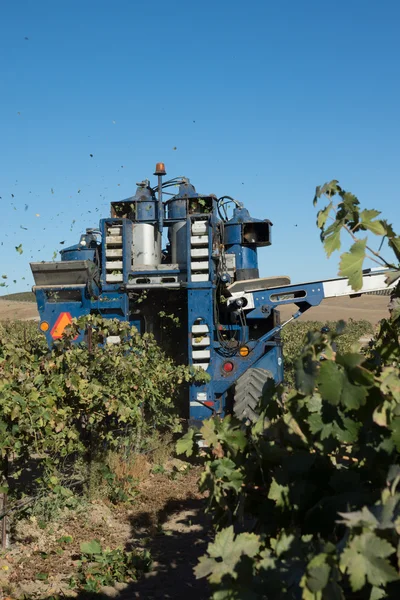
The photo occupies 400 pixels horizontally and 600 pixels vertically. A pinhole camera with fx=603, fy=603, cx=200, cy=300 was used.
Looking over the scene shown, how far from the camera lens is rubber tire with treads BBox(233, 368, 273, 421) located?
25.8 ft

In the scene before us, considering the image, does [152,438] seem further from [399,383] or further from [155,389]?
[399,383]

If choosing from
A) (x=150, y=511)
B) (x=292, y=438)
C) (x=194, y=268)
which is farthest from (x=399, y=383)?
(x=194, y=268)

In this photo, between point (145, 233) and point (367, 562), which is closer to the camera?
point (367, 562)

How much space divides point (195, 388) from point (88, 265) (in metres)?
2.32

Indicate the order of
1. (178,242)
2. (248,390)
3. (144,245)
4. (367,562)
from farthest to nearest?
1. (178,242)
2. (144,245)
3. (248,390)
4. (367,562)

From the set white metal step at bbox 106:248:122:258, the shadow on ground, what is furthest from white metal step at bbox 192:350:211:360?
the shadow on ground

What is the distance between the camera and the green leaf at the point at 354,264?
7.12ft

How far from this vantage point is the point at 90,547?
526cm

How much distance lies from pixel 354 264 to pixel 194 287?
20.6 feet

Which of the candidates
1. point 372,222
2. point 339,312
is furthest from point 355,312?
point 372,222

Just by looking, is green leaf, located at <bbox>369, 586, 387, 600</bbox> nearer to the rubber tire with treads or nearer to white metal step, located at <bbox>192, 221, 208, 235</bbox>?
the rubber tire with treads

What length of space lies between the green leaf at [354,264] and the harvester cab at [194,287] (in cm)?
586

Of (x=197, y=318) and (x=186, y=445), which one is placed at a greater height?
(x=197, y=318)

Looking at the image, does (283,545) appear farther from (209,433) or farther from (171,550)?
(171,550)
